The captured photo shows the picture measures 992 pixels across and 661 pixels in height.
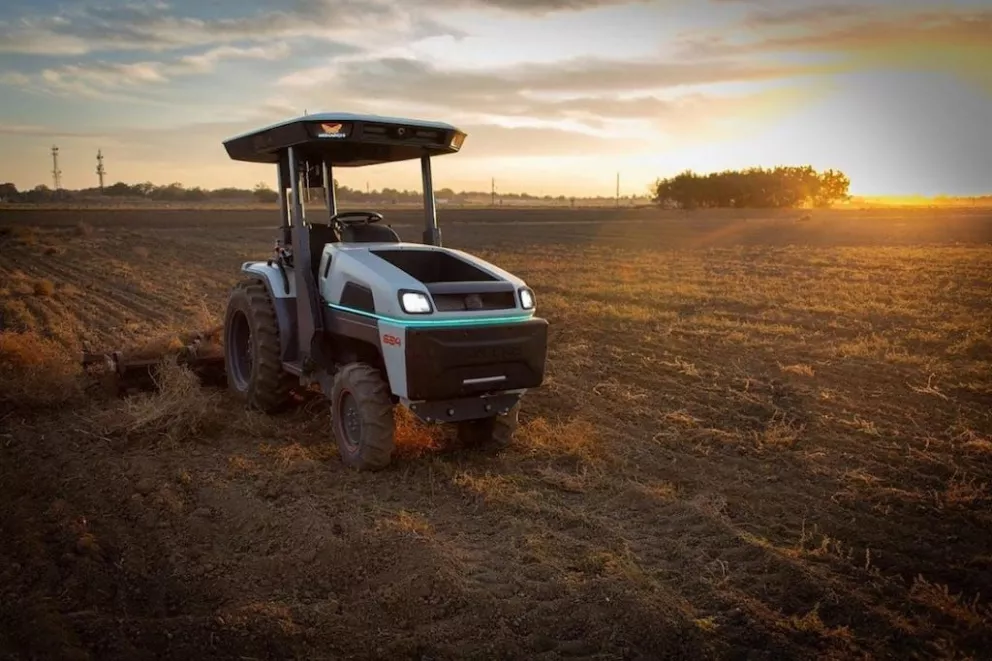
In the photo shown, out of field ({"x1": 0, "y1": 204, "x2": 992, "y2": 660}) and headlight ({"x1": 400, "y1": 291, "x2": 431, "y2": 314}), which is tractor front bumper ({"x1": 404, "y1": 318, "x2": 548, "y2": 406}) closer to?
headlight ({"x1": 400, "y1": 291, "x2": 431, "y2": 314})

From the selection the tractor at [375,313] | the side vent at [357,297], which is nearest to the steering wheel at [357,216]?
the tractor at [375,313]

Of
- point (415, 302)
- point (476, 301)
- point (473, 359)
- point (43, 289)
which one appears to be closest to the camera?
point (415, 302)

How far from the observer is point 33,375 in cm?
739

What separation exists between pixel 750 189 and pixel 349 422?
83818 mm

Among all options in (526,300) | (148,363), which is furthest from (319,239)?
(148,363)

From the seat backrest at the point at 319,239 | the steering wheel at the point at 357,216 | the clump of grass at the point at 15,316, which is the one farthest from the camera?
the clump of grass at the point at 15,316

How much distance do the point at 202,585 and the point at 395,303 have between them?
2.19 meters

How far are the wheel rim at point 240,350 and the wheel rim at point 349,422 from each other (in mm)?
2215

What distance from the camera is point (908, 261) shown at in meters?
21.5

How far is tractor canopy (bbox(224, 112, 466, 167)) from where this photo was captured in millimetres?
5980

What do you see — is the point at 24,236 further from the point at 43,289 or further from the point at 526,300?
the point at 526,300

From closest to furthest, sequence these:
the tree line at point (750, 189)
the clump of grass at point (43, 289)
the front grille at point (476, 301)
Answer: the front grille at point (476, 301) → the clump of grass at point (43, 289) → the tree line at point (750, 189)

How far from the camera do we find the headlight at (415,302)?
17.7 feet

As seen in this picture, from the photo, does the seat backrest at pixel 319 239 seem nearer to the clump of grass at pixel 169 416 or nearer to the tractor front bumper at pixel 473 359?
the clump of grass at pixel 169 416
